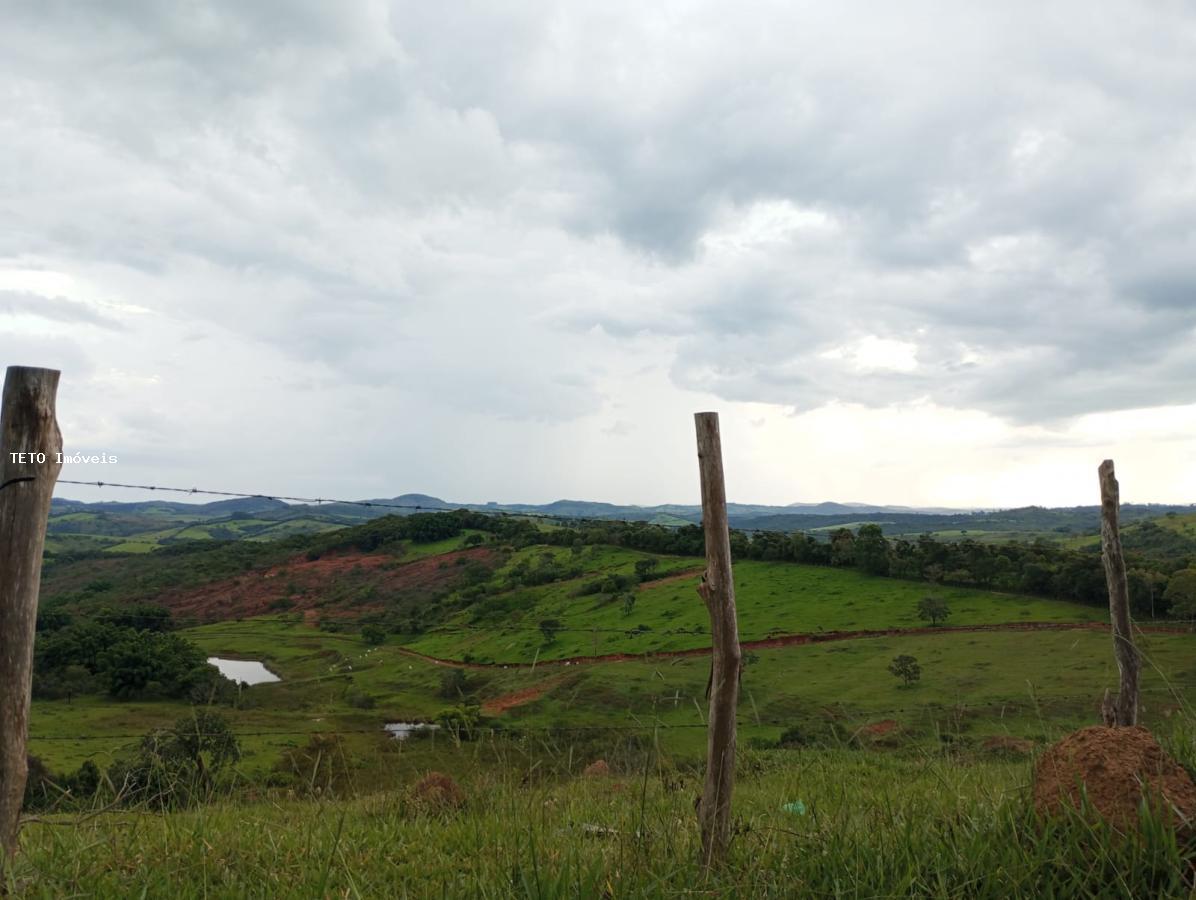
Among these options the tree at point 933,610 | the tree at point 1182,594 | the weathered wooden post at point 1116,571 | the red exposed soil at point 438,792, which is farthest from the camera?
the tree at point 933,610

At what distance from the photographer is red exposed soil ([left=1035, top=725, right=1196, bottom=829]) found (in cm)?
385

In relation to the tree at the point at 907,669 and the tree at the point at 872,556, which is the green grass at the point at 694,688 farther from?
the tree at the point at 872,556

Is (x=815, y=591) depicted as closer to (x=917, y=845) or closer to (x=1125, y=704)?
(x=1125, y=704)

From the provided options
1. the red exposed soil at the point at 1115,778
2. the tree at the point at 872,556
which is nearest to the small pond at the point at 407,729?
the red exposed soil at the point at 1115,778

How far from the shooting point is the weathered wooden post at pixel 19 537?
173 inches

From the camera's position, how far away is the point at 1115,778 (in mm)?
4051

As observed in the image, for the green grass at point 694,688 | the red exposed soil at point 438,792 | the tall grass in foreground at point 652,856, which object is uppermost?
the tall grass in foreground at point 652,856

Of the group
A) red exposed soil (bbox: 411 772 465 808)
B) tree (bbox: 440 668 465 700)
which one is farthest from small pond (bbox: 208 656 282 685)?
red exposed soil (bbox: 411 772 465 808)

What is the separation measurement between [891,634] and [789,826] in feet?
200

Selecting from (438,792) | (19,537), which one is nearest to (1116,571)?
(438,792)

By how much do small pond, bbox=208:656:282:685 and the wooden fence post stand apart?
2537 inches

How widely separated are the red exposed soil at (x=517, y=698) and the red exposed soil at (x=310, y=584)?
41590 millimetres

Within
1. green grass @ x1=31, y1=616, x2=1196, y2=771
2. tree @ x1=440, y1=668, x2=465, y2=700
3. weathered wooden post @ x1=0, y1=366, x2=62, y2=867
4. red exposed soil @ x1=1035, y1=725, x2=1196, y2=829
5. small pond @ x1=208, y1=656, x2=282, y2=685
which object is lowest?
small pond @ x1=208, y1=656, x2=282, y2=685

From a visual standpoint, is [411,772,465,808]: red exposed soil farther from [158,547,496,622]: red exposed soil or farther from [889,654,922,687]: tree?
[158,547,496,622]: red exposed soil
